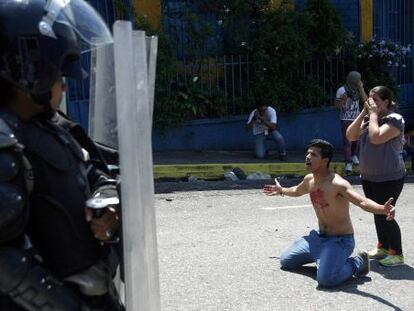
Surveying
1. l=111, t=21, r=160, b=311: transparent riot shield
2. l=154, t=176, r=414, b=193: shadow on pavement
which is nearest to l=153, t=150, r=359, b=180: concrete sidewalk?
l=154, t=176, r=414, b=193: shadow on pavement

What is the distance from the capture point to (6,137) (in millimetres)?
1832

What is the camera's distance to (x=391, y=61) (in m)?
14.5

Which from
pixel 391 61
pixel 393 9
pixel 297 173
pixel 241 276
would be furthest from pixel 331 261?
pixel 393 9

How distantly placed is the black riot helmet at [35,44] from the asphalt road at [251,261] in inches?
121

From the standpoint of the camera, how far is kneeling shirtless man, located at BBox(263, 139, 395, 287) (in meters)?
5.21

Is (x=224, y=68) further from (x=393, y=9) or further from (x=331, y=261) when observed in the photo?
(x=331, y=261)

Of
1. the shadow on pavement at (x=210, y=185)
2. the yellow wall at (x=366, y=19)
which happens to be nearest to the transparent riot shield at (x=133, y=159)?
the shadow on pavement at (x=210, y=185)

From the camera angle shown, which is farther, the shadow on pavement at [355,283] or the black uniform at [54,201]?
the shadow on pavement at [355,283]

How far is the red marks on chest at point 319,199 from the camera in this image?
5383 mm

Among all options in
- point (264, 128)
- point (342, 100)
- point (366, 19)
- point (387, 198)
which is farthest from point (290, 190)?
point (366, 19)

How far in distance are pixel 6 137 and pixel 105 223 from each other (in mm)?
405

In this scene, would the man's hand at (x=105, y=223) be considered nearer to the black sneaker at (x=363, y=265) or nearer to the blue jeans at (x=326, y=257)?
the blue jeans at (x=326, y=257)

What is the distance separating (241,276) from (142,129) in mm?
3664

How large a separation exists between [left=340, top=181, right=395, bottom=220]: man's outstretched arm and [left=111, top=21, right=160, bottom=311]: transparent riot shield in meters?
3.35
